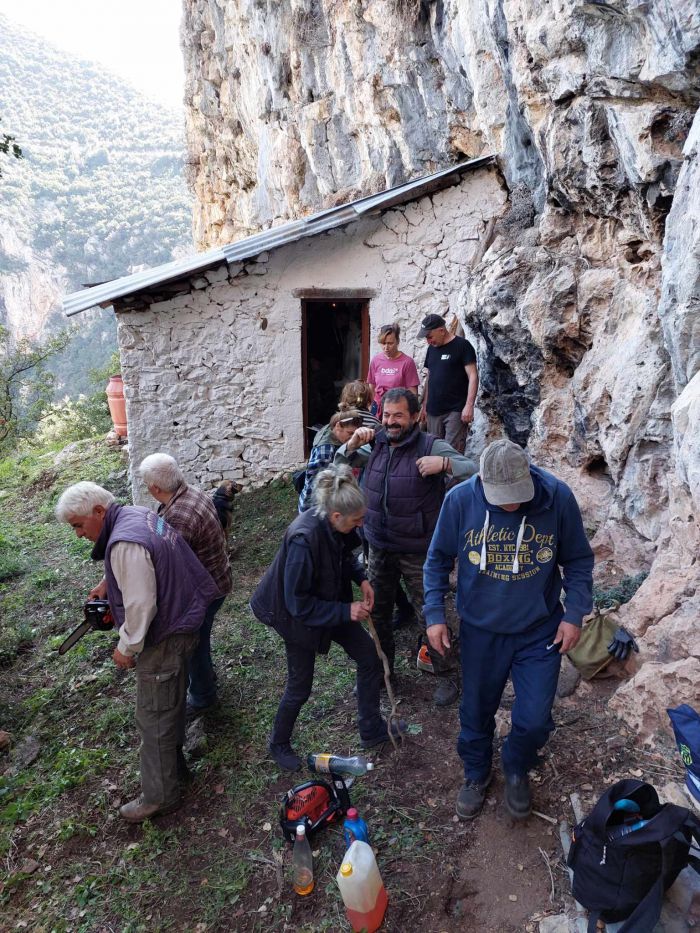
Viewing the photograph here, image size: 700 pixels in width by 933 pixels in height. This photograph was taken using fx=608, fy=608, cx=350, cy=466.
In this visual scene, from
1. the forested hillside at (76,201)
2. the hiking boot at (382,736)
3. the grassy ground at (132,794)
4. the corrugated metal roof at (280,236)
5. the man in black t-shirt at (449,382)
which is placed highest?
the forested hillside at (76,201)

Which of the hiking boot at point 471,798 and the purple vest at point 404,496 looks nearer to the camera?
the hiking boot at point 471,798

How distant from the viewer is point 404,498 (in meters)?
3.75

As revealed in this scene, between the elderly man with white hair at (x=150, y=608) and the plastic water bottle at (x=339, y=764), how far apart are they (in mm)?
802

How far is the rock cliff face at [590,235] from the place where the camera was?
11.6 ft

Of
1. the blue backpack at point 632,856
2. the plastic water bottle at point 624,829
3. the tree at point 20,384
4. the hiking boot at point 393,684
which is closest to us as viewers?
the blue backpack at point 632,856

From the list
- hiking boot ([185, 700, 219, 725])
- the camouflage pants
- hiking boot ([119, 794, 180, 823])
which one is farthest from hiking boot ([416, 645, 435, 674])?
hiking boot ([119, 794, 180, 823])

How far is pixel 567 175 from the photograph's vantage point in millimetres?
5426

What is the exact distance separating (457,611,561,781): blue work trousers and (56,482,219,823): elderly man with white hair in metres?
1.47

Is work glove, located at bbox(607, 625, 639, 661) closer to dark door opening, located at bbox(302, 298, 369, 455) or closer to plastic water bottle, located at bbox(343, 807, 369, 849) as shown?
plastic water bottle, located at bbox(343, 807, 369, 849)

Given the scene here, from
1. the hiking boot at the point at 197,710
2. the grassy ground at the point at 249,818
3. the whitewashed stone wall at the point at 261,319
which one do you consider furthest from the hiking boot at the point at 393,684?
the whitewashed stone wall at the point at 261,319

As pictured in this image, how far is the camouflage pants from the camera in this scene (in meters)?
3.90

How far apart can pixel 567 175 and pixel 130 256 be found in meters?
44.4

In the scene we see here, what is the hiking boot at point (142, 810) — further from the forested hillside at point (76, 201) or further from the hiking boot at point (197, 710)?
Answer: the forested hillside at point (76, 201)

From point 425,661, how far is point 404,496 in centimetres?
122
